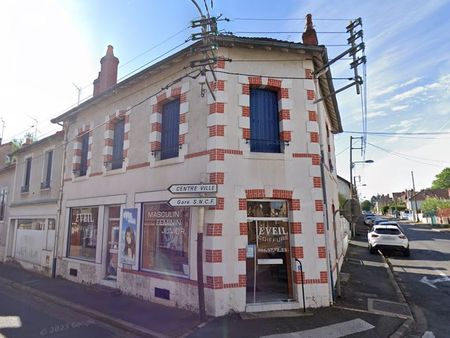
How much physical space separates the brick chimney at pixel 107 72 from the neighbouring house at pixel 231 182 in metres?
3.26

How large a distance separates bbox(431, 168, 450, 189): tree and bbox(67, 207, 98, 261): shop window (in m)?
92.0

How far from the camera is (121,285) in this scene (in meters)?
9.28

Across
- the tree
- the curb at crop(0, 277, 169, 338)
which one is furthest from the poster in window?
the tree

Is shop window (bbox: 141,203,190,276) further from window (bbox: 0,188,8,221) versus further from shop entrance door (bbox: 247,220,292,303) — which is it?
window (bbox: 0,188,8,221)

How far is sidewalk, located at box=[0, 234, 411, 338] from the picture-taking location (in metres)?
6.06

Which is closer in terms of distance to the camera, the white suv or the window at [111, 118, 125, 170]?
the window at [111, 118, 125, 170]

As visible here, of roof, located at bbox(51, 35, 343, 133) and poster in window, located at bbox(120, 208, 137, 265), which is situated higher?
roof, located at bbox(51, 35, 343, 133)

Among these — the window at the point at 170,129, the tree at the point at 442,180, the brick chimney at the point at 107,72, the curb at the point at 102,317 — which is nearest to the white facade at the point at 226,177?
the window at the point at 170,129

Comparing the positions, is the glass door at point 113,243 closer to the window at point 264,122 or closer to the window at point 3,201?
the window at point 264,122

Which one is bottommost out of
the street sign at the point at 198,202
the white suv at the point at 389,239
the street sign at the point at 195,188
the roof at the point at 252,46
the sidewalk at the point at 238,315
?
the sidewalk at the point at 238,315

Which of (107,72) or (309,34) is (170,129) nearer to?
(309,34)

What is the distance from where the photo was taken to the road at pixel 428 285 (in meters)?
6.73

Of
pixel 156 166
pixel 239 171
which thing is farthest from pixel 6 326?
pixel 239 171

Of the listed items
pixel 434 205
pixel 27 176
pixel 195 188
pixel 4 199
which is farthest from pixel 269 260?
pixel 434 205
